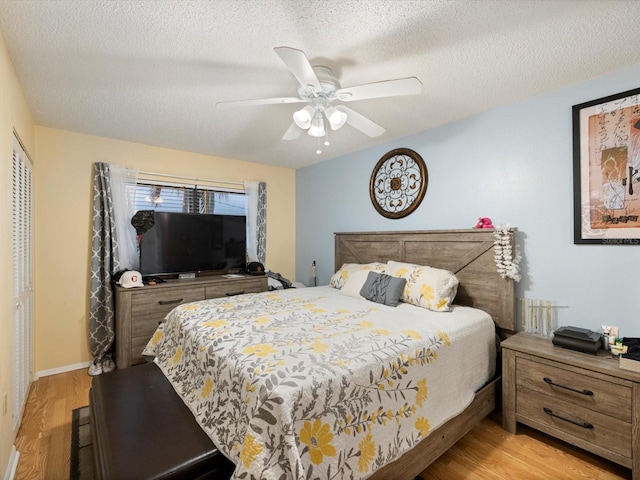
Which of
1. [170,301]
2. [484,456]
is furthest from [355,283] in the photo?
[170,301]

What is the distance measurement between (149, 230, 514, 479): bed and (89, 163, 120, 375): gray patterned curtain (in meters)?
1.27

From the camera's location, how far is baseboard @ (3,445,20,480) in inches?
67.1

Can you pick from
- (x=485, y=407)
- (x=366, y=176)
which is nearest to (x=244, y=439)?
(x=485, y=407)

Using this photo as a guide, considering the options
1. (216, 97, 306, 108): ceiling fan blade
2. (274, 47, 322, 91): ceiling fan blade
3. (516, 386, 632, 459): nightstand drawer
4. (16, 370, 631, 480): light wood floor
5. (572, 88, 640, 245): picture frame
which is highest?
(216, 97, 306, 108): ceiling fan blade

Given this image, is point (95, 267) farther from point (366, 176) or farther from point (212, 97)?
point (366, 176)

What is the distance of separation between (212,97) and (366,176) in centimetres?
199

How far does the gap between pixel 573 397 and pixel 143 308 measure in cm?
356

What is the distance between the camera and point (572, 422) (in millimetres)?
1907

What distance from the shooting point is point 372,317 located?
7.27 ft

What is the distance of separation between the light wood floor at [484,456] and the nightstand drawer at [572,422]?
15 centimetres

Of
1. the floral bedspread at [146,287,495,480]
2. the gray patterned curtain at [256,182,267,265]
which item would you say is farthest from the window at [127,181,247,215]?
the floral bedspread at [146,287,495,480]

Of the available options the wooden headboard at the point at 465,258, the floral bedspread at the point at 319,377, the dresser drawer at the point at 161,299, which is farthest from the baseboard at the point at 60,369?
the wooden headboard at the point at 465,258

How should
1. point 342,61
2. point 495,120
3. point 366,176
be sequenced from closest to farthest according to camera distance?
point 342,61
point 495,120
point 366,176

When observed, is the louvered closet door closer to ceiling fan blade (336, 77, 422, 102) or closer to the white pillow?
ceiling fan blade (336, 77, 422, 102)
